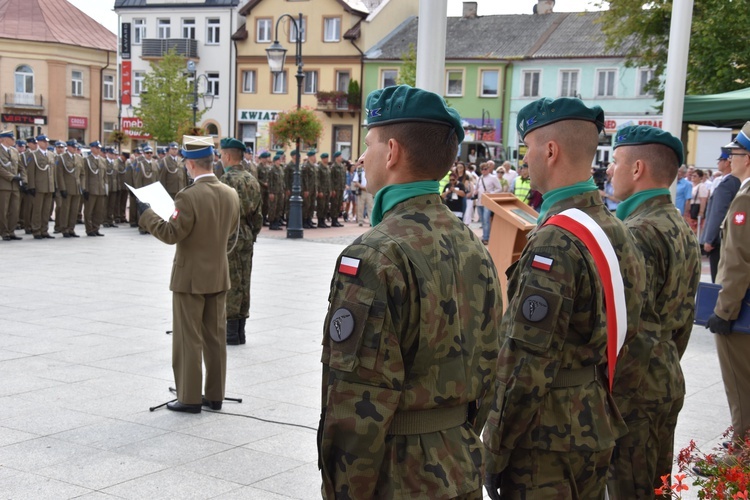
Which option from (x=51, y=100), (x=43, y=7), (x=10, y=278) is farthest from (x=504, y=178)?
(x=43, y=7)

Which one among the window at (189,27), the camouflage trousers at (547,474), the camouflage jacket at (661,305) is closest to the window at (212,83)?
the window at (189,27)

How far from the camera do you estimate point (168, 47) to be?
58688 mm

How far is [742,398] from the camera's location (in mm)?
5820

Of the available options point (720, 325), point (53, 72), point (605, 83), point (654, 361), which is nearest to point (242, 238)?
point (720, 325)

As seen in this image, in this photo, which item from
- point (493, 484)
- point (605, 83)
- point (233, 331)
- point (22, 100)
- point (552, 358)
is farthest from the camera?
point (22, 100)

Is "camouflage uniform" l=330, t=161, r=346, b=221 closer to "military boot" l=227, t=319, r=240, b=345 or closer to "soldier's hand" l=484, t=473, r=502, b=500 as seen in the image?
"military boot" l=227, t=319, r=240, b=345

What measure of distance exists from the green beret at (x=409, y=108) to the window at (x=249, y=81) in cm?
5599

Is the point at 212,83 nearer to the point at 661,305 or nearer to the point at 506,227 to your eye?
the point at 506,227

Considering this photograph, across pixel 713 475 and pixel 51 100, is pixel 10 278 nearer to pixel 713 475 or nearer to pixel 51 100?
pixel 713 475

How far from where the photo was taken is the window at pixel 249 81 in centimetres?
5731

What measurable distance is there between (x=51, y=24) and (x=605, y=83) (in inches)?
1573

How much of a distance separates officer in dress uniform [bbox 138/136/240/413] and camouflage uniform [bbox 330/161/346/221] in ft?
66.3

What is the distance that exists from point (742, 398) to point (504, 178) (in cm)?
2089

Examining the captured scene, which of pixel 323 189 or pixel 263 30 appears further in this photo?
pixel 263 30
